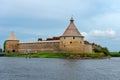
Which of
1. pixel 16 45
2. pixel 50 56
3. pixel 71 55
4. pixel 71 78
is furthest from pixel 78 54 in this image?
pixel 71 78

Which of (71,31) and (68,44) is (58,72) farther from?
(68,44)

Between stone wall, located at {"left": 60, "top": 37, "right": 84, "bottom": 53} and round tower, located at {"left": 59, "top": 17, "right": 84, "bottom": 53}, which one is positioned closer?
round tower, located at {"left": 59, "top": 17, "right": 84, "bottom": 53}

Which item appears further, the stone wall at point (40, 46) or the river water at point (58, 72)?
the stone wall at point (40, 46)

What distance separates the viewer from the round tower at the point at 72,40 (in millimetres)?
69312

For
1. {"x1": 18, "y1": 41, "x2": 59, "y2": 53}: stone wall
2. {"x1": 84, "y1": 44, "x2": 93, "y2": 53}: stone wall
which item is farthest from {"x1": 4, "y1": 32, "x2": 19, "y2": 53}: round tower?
{"x1": 84, "y1": 44, "x2": 93, "y2": 53}: stone wall

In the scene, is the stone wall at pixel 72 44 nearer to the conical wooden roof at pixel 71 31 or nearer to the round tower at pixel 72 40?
the round tower at pixel 72 40

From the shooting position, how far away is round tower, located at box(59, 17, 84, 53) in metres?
69.3

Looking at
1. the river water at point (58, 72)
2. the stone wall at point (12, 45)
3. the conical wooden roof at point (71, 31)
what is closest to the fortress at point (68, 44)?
the conical wooden roof at point (71, 31)

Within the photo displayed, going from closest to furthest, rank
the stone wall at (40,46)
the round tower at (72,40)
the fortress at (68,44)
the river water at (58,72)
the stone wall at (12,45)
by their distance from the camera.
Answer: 1. the river water at (58,72)
2. the round tower at (72,40)
3. the fortress at (68,44)
4. the stone wall at (40,46)
5. the stone wall at (12,45)

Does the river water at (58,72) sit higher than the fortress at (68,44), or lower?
lower

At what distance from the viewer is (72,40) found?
69375 mm

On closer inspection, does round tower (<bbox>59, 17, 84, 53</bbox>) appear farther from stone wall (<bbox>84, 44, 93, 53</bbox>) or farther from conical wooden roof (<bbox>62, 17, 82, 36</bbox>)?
stone wall (<bbox>84, 44, 93, 53</bbox>)

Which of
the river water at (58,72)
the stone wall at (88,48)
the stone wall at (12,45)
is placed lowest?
the river water at (58,72)

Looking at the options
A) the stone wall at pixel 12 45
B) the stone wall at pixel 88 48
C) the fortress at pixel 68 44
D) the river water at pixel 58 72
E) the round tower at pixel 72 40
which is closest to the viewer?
the river water at pixel 58 72
